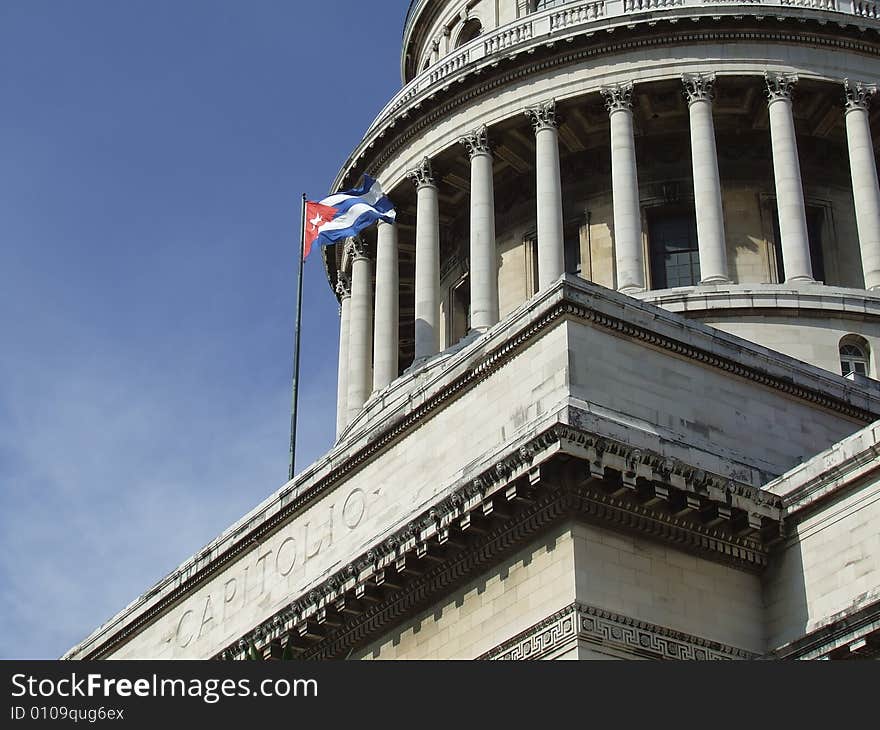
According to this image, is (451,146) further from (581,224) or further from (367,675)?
(367,675)

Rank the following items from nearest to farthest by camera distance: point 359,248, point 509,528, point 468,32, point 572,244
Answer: point 509,528, point 572,244, point 359,248, point 468,32

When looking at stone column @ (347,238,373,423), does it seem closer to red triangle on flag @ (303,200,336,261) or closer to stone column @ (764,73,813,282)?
red triangle on flag @ (303,200,336,261)

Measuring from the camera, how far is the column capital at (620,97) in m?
50.3

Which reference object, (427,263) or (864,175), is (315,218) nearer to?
(427,263)

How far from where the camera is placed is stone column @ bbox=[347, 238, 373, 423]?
54312 millimetres

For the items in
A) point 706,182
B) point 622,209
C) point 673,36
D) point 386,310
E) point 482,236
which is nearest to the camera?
point 706,182

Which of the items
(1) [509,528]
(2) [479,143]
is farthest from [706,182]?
(1) [509,528]

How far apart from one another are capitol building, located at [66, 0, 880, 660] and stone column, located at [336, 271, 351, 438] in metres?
0.44

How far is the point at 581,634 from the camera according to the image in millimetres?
25641

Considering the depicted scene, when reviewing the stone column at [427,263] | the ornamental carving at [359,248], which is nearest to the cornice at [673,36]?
the stone column at [427,263]

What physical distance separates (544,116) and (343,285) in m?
10.9

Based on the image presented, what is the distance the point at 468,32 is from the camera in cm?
6041

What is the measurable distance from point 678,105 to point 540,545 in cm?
2648

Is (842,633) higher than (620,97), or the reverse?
(620,97)
